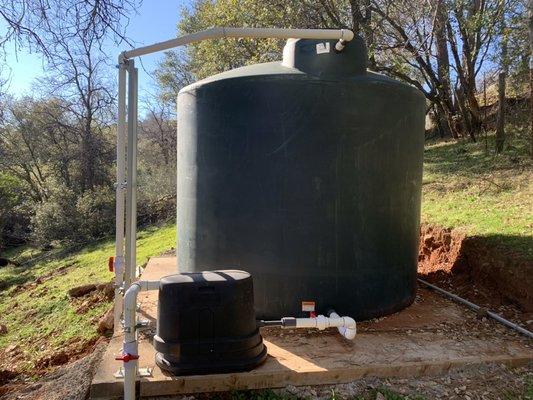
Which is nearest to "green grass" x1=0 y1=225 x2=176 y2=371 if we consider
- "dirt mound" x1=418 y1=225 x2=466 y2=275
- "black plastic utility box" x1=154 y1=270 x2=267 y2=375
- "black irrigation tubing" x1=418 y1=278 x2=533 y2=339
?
"black plastic utility box" x1=154 y1=270 x2=267 y2=375

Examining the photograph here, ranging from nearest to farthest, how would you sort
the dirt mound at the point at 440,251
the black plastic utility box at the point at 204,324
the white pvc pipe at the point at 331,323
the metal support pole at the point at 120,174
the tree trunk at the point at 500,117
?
the black plastic utility box at the point at 204,324
the white pvc pipe at the point at 331,323
the metal support pole at the point at 120,174
the dirt mound at the point at 440,251
the tree trunk at the point at 500,117

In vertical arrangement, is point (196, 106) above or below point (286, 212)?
above

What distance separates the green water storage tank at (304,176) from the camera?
3799 mm

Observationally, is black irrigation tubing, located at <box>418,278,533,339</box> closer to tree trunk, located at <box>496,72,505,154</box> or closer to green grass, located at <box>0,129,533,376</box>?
green grass, located at <box>0,129,533,376</box>

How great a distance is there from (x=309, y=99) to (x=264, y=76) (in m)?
0.43

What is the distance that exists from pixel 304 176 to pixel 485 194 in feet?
17.1

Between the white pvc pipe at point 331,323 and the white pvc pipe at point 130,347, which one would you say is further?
the white pvc pipe at point 331,323

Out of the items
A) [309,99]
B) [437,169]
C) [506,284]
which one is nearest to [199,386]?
[309,99]

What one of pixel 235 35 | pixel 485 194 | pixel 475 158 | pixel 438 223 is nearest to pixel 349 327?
pixel 235 35

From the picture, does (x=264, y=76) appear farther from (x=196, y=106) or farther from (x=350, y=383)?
(x=350, y=383)

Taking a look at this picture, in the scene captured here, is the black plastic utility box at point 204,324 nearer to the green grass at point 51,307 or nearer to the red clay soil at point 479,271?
the green grass at point 51,307

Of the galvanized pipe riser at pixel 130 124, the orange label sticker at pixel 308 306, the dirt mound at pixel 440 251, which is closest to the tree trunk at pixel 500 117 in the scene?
the dirt mound at pixel 440 251

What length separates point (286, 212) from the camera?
3.82 m

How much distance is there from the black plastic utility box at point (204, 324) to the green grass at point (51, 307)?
2075mm
